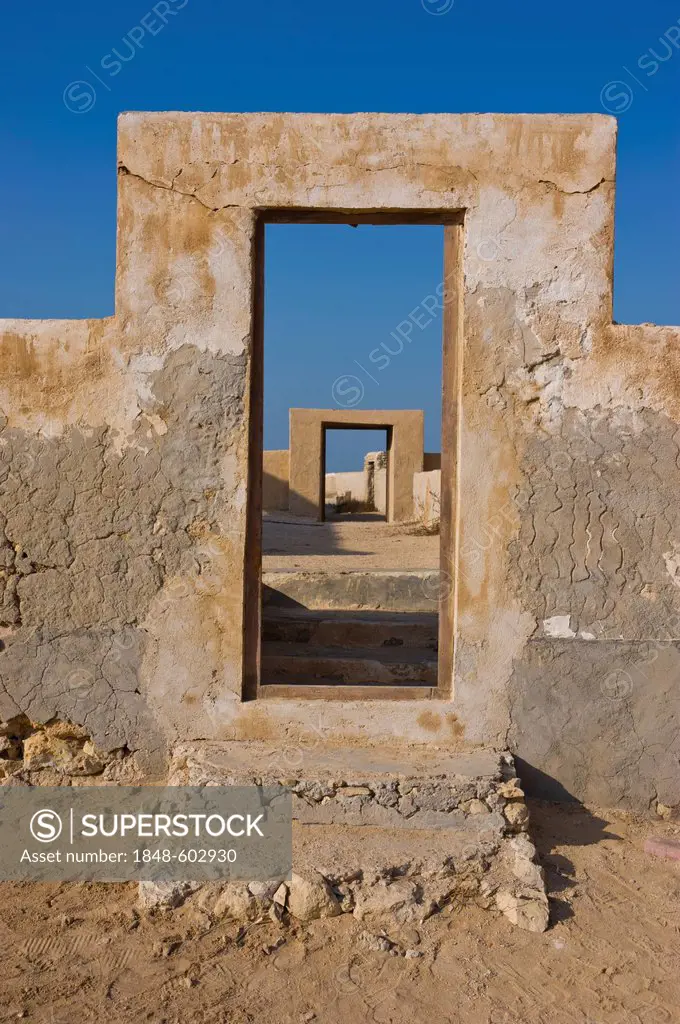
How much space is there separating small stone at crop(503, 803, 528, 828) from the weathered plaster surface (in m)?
0.44

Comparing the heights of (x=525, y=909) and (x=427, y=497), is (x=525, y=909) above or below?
below

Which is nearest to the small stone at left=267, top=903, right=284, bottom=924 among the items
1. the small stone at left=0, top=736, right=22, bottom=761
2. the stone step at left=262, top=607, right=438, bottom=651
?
the small stone at left=0, top=736, right=22, bottom=761

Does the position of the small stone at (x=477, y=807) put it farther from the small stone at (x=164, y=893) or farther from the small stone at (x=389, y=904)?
the small stone at (x=164, y=893)

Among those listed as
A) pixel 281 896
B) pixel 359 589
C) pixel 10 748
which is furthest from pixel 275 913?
pixel 359 589

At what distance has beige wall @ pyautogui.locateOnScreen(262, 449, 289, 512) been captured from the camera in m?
15.7

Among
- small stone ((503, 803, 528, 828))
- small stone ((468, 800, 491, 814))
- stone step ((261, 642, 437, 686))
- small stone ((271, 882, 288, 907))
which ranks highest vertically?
stone step ((261, 642, 437, 686))

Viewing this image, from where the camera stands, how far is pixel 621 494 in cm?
368

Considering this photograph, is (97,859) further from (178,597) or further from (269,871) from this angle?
(178,597)

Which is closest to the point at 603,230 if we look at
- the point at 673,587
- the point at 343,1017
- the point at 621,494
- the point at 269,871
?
the point at 621,494

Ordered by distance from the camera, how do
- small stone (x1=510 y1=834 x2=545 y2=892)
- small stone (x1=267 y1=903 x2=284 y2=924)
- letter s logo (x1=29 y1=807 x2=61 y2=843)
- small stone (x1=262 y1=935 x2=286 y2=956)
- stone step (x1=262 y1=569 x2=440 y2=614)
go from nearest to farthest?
small stone (x1=262 y1=935 x2=286 y2=956) → small stone (x1=267 y1=903 x2=284 y2=924) → small stone (x1=510 y1=834 x2=545 y2=892) → letter s logo (x1=29 y1=807 x2=61 y2=843) → stone step (x1=262 y1=569 x2=440 y2=614)

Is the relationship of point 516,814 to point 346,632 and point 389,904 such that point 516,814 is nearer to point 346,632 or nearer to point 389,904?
point 389,904

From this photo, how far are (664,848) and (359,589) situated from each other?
3168 mm

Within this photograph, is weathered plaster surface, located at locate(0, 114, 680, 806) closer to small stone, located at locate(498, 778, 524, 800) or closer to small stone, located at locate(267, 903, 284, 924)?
small stone, located at locate(498, 778, 524, 800)

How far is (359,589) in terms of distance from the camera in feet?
20.4
